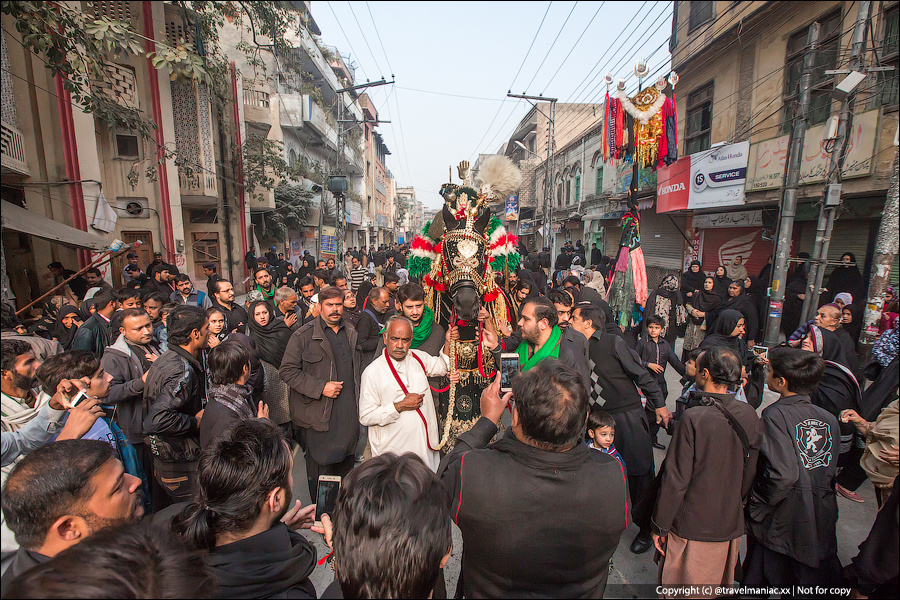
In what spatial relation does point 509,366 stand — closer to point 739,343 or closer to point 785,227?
point 739,343

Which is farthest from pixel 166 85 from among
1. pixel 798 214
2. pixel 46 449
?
pixel 798 214

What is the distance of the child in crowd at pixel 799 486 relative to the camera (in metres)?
2.32

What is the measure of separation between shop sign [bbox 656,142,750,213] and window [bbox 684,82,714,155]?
1.11 metres

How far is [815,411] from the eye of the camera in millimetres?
2375

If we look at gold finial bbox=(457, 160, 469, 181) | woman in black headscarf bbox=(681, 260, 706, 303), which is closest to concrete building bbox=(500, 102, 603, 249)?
woman in black headscarf bbox=(681, 260, 706, 303)

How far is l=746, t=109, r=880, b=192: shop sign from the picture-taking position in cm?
746

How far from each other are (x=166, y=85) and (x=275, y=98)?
721 cm

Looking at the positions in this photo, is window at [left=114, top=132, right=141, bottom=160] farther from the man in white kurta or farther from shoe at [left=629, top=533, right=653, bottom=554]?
shoe at [left=629, top=533, right=653, bottom=554]

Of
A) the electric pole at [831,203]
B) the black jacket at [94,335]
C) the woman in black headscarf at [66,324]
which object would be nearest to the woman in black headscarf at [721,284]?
the electric pole at [831,203]

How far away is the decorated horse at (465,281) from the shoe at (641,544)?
5.07 feet

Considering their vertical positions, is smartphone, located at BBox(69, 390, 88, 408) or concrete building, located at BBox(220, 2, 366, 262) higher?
concrete building, located at BBox(220, 2, 366, 262)

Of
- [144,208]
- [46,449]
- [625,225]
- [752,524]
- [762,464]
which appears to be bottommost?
[752,524]

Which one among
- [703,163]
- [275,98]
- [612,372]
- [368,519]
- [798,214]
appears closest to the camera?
[368,519]

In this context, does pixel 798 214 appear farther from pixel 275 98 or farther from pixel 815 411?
pixel 275 98
